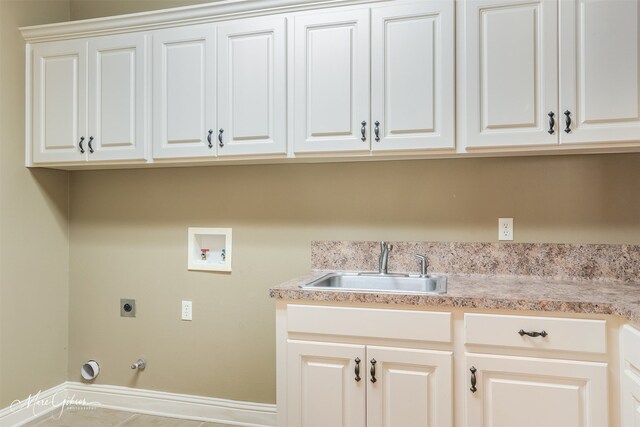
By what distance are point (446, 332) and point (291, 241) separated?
1.06 m

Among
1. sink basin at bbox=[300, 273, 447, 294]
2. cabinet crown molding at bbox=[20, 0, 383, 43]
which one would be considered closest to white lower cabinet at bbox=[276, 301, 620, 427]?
sink basin at bbox=[300, 273, 447, 294]

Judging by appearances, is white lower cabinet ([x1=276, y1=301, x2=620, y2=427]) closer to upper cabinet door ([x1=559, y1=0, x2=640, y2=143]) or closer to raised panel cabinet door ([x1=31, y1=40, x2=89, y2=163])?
upper cabinet door ([x1=559, y1=0, x2=640, y2=143])

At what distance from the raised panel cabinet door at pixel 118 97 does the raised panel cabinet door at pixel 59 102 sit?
0.06 metres

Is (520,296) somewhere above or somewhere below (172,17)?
below

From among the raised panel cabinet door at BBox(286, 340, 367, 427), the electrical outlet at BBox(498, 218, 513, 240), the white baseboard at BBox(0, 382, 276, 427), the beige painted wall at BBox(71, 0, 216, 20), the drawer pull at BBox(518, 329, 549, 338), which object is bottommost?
the white baseboard at BBox(0, 382, 276, 427)

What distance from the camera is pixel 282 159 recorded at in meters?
2.15

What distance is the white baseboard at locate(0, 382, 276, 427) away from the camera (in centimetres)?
241

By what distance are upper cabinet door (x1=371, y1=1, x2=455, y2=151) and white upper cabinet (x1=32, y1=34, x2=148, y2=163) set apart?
50.1 inches

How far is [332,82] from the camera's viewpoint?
6.56 feet

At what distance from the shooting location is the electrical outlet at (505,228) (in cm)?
212

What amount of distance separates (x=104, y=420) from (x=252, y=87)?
6.96 ft

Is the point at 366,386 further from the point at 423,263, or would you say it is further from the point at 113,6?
the point at 113,6

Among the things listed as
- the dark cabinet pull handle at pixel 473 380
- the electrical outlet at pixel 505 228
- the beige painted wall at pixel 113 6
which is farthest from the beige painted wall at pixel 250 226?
the beige painted wall at pixel 113 6

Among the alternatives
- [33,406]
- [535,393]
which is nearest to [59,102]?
[33,406]
